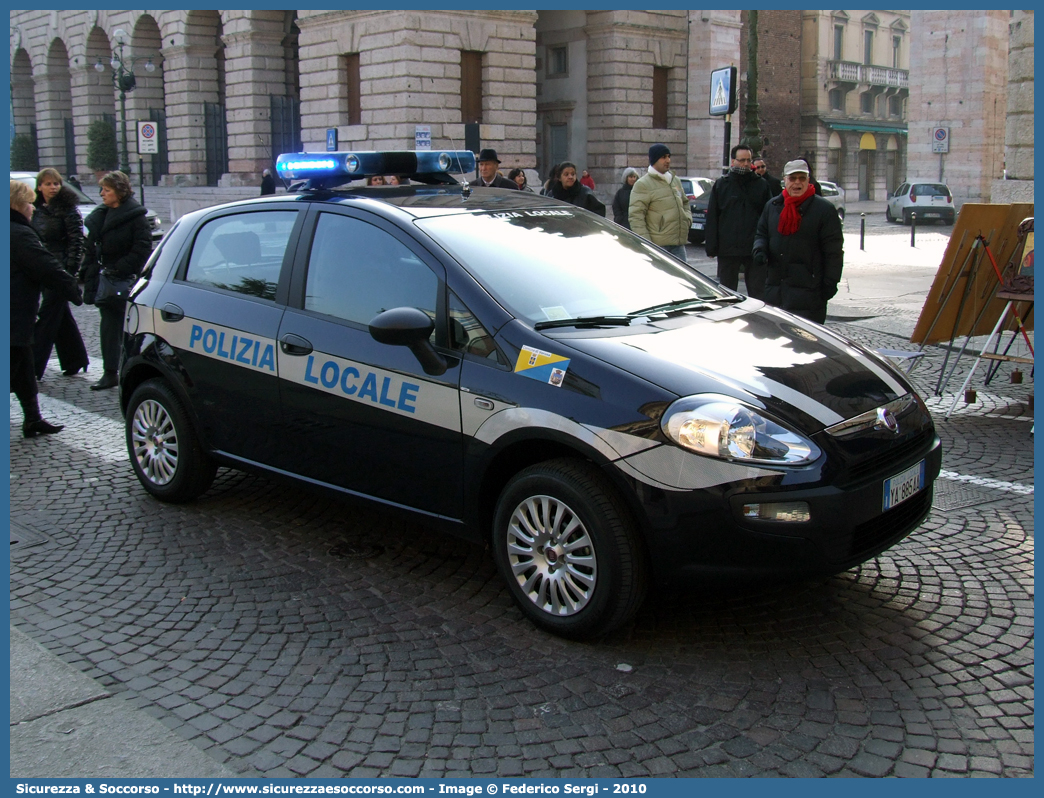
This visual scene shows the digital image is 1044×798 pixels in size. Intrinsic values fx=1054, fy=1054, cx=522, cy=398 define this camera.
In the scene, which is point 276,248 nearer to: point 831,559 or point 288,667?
point 288,667

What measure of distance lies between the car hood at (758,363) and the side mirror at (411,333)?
22.3 inches

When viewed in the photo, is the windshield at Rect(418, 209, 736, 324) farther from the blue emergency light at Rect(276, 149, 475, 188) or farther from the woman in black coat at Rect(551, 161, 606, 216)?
the woman in black coat at Rect(551, 161, 606, 216)

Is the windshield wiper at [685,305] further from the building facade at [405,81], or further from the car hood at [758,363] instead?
the building facade at [405,81]

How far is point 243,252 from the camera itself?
16.9 ft

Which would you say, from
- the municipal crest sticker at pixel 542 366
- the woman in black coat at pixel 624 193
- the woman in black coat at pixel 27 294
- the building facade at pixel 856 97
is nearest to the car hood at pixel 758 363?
the municipal crest sticker at pixel 542 366

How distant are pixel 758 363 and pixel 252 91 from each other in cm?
3350

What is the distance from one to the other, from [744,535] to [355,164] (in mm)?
2863

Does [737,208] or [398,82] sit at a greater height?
[398,82]

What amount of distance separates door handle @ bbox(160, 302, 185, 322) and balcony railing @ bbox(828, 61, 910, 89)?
56.0 m

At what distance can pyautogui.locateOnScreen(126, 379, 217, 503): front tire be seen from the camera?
536cm

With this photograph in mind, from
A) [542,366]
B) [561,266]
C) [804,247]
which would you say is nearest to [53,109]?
[804,247]

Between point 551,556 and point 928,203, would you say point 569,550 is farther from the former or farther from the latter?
Result: point 928,203

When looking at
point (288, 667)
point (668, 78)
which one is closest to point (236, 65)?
point (668, 78)

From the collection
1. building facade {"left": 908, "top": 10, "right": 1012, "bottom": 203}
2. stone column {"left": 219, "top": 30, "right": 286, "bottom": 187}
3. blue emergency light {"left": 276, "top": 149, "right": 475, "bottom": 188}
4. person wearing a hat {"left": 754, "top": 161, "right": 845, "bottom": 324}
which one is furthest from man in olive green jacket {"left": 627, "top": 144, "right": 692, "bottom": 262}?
building facade {"left": 908, "top": 10, "right": 1012, "bottom": 203}
